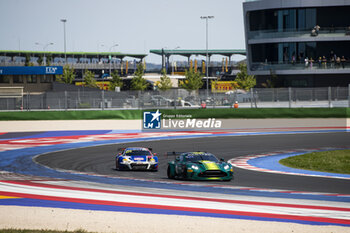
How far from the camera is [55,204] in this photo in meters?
13.8

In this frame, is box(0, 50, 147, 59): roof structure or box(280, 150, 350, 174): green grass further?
box(0, 50, 147, 59): roof structure

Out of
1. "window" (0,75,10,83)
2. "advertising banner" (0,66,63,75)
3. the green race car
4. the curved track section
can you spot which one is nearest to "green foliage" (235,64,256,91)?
"advertising banner" (0,66,63,75)

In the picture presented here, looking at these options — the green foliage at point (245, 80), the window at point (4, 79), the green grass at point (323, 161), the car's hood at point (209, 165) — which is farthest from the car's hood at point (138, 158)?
the green foliage at point (245, 80)

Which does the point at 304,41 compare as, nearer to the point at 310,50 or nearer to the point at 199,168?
the point at 310,50

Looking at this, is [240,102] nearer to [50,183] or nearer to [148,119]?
[148,119]

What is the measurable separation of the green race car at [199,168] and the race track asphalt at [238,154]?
51 centimetres

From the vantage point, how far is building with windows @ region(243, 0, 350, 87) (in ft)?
205

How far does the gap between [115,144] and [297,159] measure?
1273cm

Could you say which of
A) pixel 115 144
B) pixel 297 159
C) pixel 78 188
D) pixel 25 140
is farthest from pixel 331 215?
pixel 25 140

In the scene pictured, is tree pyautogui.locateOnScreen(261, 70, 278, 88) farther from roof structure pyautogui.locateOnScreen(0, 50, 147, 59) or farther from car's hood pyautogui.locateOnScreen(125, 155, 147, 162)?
roof structure pyautogui.locateOnScreen(0, 50, 147, 59)

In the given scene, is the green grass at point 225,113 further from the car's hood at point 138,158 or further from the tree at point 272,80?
the tree at point 272,80

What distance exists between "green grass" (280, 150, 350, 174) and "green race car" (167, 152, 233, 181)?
229 inches

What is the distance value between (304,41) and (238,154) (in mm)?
38918

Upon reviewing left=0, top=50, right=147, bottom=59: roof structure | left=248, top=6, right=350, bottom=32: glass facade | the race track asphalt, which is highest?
left=0, top=50, right=147, bottom=59: roof structure
